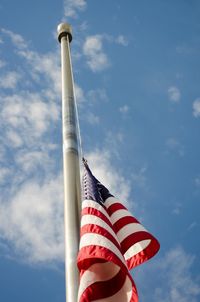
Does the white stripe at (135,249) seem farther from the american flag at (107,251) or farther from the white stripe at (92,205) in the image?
the white stripe at (92,205)

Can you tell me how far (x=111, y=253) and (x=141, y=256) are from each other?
231cm

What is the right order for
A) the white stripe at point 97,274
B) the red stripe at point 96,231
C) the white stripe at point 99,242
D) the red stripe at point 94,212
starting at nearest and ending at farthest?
the white stripe at point 97,274 → the white stripe at point 99,242 → the red stripe at point 96,231 → the red stripe at point 94,212

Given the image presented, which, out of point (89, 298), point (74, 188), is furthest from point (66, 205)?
point (89, 298)

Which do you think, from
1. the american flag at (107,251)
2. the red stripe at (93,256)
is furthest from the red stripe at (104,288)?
the red stripe at (93,256)

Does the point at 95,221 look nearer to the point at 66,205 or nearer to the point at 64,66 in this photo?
the point at 66,205

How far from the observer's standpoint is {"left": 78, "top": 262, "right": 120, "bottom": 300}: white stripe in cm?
779

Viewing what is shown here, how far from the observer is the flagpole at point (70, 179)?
7949 millimetres

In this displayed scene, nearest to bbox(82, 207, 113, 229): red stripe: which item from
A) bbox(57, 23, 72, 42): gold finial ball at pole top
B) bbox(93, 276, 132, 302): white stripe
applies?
bbox(93, 276, 132, 302): white stripe

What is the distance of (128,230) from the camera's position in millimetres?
10219

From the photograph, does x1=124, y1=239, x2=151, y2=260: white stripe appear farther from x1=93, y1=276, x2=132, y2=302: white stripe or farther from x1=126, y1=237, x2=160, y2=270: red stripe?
x1=93, y1=276, x2=132, y2=302: white stripe

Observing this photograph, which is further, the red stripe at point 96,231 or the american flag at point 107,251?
the red stripe at point 96,231

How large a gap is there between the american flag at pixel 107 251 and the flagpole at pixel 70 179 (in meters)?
0.18

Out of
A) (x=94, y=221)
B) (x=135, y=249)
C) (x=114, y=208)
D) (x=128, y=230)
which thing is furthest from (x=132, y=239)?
(x=94, y=221)

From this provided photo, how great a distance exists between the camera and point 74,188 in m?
9.48
